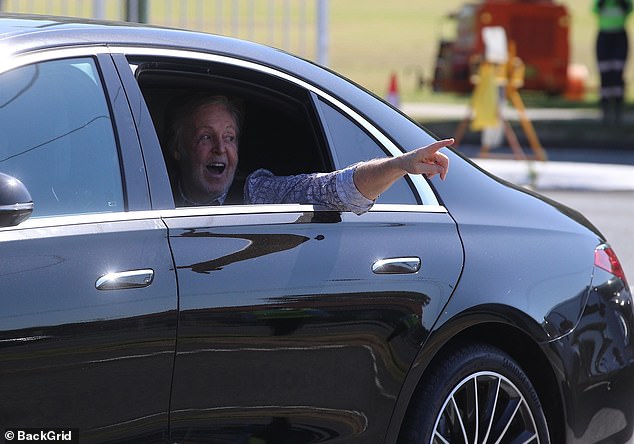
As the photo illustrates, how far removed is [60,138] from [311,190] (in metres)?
0.89

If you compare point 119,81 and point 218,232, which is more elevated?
point 119,81

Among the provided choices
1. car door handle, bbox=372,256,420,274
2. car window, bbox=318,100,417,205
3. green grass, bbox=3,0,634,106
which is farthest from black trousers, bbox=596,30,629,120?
car door handle, bbox=372,256,420,274

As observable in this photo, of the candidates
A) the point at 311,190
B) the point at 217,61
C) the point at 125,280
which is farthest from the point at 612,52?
the point at 125,280

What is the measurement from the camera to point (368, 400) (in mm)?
4246

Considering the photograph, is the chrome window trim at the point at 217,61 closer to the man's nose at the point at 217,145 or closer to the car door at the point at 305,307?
the car door at the point at 305,307

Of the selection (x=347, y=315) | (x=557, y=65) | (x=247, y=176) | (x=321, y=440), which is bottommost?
(x=321, y=440)

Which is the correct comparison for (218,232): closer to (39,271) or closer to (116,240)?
(116,240)

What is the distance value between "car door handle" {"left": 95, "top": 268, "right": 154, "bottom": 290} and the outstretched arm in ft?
2.68

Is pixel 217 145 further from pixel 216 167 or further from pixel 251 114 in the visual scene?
pixel 251 114

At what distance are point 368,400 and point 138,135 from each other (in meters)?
1.02

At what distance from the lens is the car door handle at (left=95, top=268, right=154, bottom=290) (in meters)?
3.66

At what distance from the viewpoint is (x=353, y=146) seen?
4586mm

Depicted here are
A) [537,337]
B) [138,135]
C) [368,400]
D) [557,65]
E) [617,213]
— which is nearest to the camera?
[138,135]

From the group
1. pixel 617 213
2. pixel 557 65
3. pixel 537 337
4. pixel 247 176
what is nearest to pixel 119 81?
pixel 247 176
